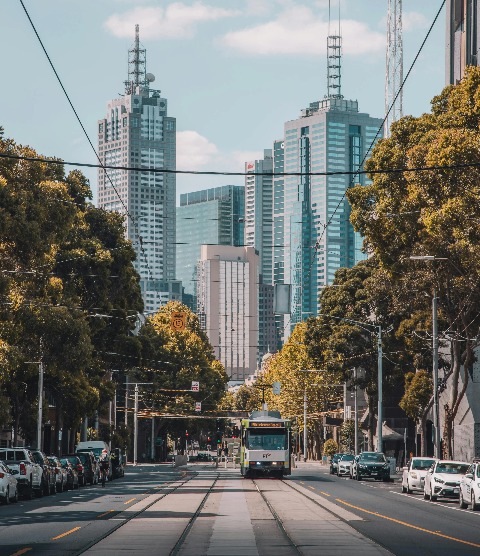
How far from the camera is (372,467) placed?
66125 mm

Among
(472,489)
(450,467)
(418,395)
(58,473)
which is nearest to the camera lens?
(472,489)

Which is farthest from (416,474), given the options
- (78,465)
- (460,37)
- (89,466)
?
(460,37)

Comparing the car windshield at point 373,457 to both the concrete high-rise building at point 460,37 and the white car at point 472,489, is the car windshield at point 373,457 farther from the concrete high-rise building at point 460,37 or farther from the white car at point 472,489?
the white car at point 472,489

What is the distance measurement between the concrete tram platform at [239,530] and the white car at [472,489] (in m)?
4.30

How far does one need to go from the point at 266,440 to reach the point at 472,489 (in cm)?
3147

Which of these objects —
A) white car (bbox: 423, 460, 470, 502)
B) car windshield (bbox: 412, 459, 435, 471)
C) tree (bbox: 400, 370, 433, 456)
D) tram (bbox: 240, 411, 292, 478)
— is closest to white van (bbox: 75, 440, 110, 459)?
tram (bbox: 240, 411, 292, 478)

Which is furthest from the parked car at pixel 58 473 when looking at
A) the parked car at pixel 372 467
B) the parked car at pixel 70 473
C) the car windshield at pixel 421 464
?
the parked car at pixel 372 467

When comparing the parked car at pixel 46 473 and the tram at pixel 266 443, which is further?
the tram at pixel 266 443

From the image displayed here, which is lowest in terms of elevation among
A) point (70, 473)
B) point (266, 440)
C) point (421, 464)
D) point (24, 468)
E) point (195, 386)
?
point (70, 473)

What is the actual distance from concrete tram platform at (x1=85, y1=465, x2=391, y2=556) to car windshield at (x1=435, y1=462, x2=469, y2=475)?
5.73 m

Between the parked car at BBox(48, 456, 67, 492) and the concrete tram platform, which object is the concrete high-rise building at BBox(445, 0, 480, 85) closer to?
the parked car at BBox(48, 456, 67, 492)

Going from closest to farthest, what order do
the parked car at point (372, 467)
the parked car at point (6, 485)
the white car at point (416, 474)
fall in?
the parked car at point (6, 485) < the white car at point (416, 474) < the parked car at point (372, 467)

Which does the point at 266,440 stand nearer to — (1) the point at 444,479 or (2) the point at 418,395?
(2) the point at 418,395

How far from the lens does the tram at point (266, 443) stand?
6750 centimetres
